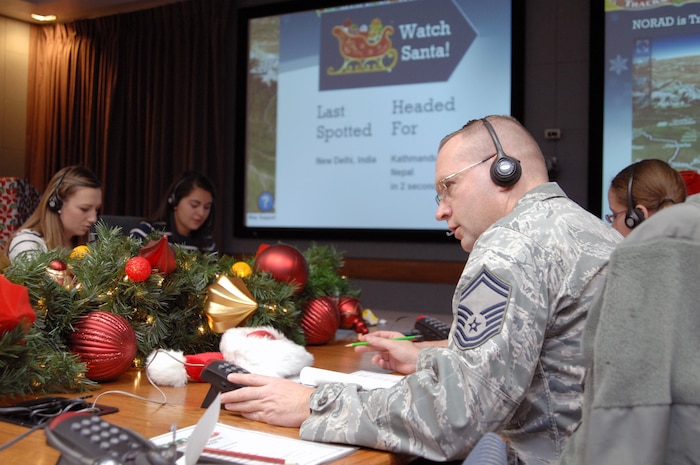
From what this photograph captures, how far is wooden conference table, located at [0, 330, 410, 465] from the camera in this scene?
3.13 ft

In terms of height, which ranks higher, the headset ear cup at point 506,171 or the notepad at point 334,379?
the headset ear cup at point 506,171

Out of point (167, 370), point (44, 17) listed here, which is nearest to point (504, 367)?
point (167, 370)

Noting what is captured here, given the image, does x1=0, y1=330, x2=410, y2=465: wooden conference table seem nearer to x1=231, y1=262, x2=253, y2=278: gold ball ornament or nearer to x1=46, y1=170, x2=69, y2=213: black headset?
x1=231, y1=262, x2=253, y2=278: gold ball ornament

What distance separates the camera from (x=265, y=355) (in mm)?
1417

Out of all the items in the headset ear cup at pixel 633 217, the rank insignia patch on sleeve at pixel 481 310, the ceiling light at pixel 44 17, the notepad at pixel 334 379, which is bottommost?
the notepad at pixel 334 379

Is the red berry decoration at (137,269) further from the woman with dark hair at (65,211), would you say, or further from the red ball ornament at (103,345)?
the woman with dark hair at (65,211)

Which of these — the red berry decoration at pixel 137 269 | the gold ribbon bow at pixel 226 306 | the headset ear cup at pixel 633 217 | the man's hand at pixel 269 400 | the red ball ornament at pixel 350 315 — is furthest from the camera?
the red ball ornament at pixel 350 315

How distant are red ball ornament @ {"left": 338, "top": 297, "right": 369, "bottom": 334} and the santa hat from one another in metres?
0.71

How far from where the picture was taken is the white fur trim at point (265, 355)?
4.62ft

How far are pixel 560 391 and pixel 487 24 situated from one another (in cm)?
341

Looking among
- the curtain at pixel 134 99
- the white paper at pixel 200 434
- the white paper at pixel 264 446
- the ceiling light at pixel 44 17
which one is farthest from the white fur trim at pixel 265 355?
the ceiling light at pixel 44 17

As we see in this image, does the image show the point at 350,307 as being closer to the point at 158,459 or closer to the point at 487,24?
the point at 158,459

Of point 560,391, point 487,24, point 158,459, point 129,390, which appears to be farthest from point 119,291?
point 487,24

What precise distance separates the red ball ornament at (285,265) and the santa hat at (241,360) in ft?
1.36
